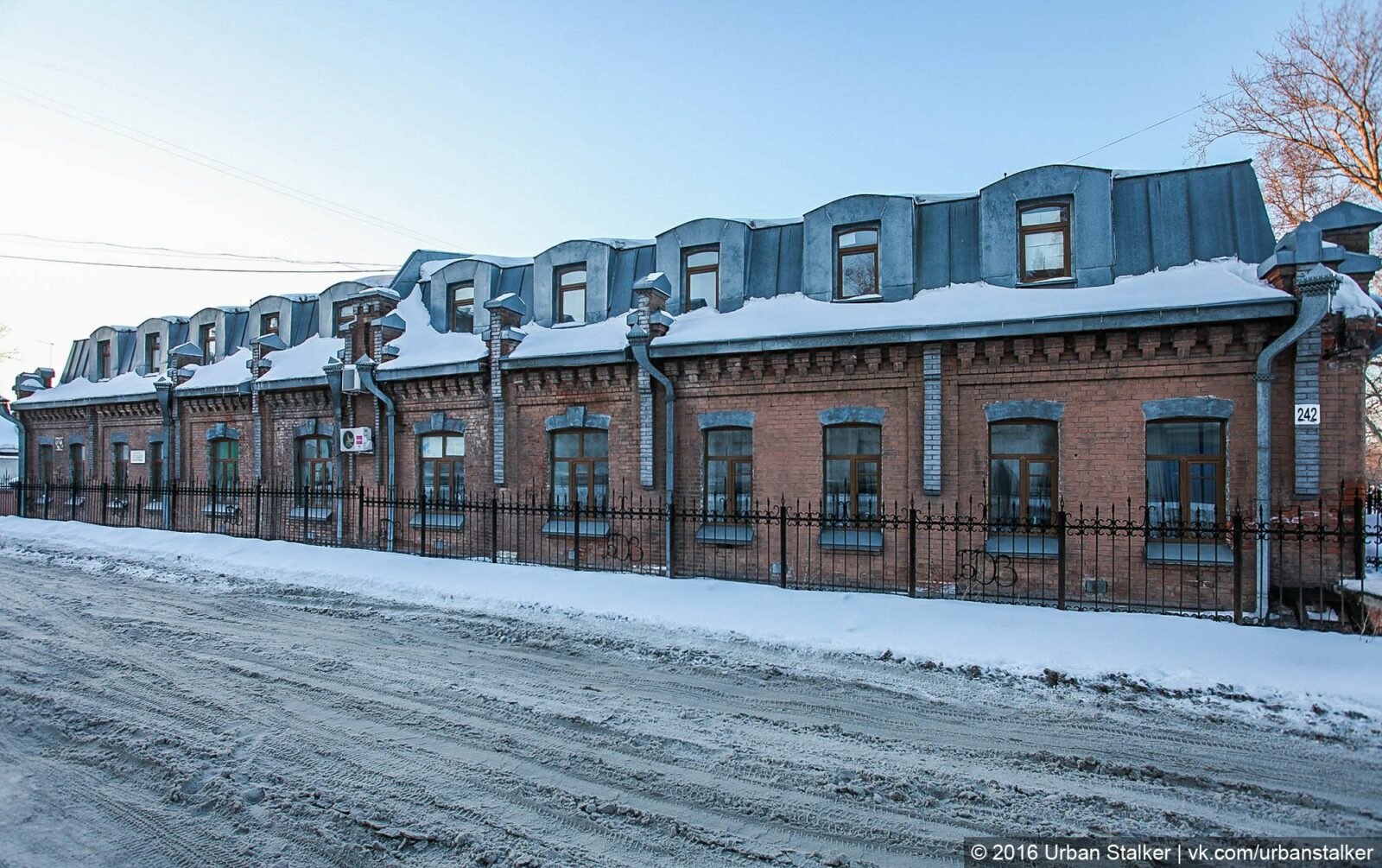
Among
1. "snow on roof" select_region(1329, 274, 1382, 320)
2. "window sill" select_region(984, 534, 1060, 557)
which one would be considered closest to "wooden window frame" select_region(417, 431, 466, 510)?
"window sill" select_region(984, 534, 1060, 557)

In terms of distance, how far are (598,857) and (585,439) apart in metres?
10.0

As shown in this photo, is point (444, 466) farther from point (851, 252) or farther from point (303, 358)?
point (851, 252)

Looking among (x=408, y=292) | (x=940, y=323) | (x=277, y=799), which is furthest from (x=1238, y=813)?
(x=408, y=292)

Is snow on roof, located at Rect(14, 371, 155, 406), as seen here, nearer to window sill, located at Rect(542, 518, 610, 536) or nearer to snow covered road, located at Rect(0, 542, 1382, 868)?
window sill, located at Rect(542, 518, 610, 536)

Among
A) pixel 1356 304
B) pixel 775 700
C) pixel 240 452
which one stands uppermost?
pixel 1356 304

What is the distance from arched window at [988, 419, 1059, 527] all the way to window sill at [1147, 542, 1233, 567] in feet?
4.40

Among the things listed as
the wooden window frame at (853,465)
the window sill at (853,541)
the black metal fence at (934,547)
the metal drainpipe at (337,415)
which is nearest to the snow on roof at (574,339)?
the black metal fence at (934,547)

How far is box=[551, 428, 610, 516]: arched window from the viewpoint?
42.9 feet

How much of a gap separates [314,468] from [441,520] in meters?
4.83

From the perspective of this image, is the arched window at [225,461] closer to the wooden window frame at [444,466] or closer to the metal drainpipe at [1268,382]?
the wooden window frame at [444,466]

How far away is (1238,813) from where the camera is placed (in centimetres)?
417

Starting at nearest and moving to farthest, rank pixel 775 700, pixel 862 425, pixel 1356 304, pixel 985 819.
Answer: pixel 985 819 < pixel 775 700 < pixel 1356 304 < pixel 862 425

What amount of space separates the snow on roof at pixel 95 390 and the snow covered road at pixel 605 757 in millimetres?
15445

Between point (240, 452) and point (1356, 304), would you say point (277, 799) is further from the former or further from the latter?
point (240, 452)
